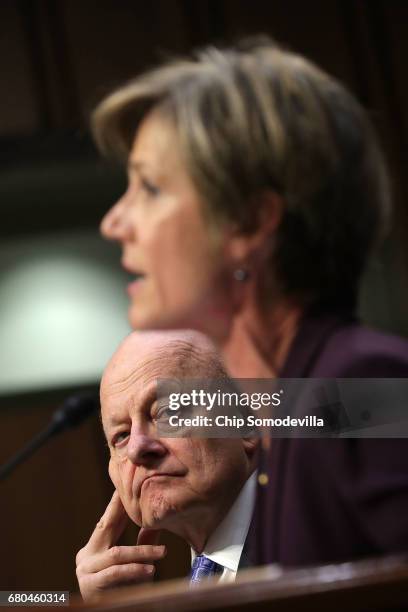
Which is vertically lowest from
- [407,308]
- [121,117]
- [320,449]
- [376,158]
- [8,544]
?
[8,544]

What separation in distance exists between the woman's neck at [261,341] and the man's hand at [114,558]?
28 cm

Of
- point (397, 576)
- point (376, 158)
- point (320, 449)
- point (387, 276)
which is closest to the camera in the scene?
point (397, 576)

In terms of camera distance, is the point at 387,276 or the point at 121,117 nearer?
A: the point at 121,117

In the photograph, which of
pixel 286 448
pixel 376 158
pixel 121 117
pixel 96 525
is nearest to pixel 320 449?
pixel 286 448

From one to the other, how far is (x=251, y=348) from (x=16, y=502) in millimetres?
475

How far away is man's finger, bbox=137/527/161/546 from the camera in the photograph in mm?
1407

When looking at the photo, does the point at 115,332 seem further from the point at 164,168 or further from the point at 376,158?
the point at 376,158

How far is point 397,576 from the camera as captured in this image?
0.94 meters

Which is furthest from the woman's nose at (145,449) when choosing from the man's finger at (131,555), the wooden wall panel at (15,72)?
the wooden wall panel at (15,72)

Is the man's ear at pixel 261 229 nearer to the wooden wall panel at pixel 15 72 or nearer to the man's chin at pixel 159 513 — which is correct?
the man's chin at pixel 159 513

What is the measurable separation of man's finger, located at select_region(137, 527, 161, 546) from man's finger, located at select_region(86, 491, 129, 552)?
4 centimetres

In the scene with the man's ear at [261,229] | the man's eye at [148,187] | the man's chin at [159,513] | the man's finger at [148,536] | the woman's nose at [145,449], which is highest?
the man's eye at [148,187]

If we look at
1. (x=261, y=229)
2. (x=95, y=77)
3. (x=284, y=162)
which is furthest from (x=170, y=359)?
(x=95, y=77)

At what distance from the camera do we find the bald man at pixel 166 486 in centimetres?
141
